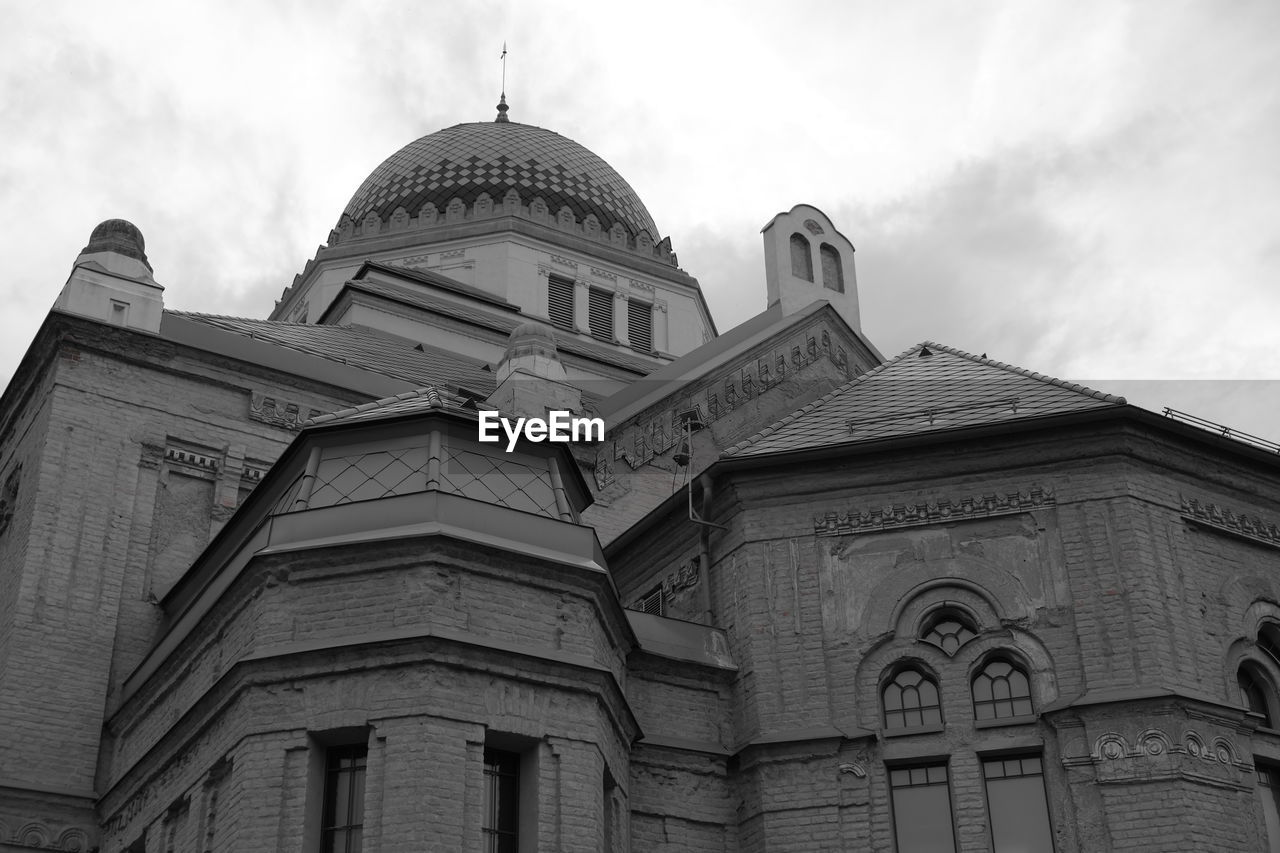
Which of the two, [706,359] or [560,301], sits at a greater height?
[560,301]

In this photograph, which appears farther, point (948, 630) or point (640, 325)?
point (640, 325)

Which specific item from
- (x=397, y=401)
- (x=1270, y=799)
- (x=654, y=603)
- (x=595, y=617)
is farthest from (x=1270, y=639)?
(x=397, y=401)

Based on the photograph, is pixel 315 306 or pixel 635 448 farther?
pixel 315 306

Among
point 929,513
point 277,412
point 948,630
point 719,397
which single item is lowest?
point 948,630

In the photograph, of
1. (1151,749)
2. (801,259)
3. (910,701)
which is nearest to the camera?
(1151,749)

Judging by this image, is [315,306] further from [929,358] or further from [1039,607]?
[1039,607]

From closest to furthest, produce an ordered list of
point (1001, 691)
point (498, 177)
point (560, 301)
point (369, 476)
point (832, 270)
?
point (369, 476), point (1001, 691), point (832, 270), point (560, 301), point (498, 177)

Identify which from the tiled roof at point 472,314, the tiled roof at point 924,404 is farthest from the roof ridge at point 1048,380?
the tiled roof at point 472,314

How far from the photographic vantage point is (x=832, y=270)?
3341cm

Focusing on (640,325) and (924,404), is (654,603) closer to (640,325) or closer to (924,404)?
(924,404)

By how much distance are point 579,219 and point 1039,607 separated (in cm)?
2520

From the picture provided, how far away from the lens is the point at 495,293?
1622 inches

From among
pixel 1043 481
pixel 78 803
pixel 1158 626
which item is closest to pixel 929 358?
pixel 1043 481

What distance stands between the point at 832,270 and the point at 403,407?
1439cm
